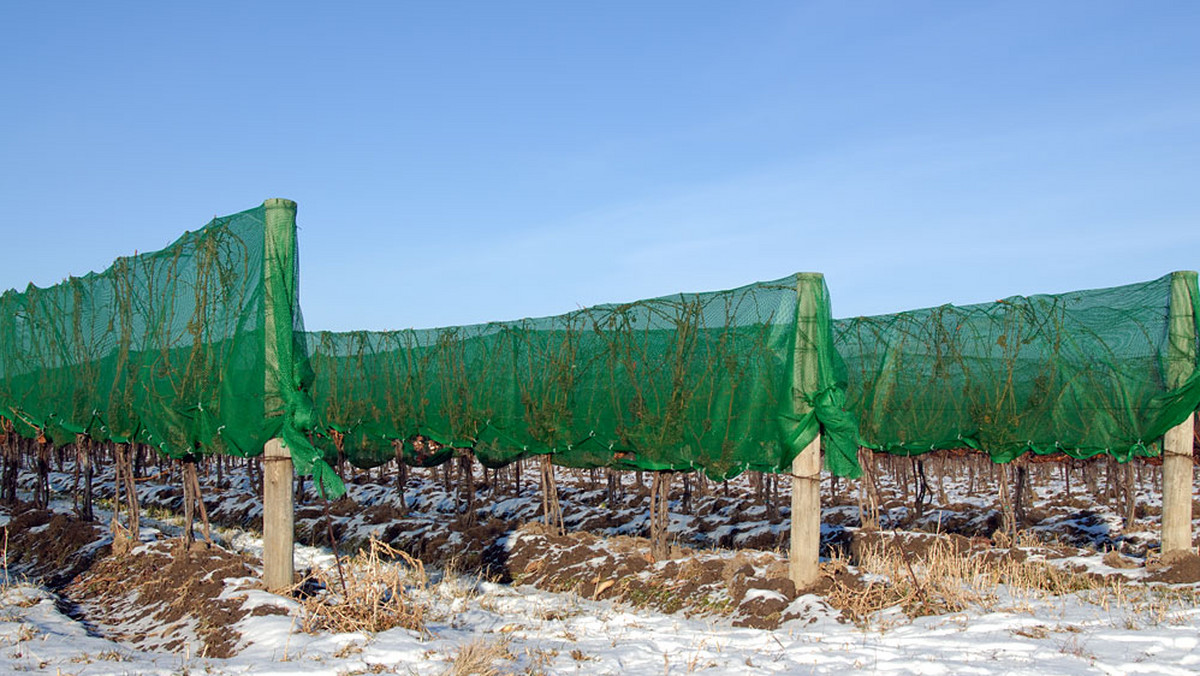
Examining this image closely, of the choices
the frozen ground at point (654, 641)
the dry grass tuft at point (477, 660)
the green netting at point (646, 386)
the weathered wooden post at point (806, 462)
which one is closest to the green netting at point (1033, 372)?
the frozen ground at point (654, 641)

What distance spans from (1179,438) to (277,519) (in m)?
6.91

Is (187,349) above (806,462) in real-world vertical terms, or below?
above

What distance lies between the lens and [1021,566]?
20.8 ft

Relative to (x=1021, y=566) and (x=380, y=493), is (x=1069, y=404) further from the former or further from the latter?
(x=380, y=493)

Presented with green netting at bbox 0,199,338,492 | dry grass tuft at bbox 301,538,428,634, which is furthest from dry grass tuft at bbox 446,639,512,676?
green netting at bbox 0,199,338,492

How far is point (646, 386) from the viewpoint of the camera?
7.60 metres

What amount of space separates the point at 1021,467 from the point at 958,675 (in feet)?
22.2

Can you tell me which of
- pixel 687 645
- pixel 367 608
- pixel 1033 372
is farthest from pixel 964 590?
pixel 367 608

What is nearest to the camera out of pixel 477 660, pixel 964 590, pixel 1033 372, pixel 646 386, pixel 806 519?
pixel 477 660

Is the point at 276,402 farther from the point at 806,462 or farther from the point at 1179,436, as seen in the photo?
the point at 1179,436

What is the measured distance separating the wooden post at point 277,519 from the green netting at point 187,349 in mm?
153

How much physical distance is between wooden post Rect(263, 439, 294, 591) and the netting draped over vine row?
0.17m

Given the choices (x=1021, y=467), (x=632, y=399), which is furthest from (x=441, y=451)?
(x=1021, y=467)

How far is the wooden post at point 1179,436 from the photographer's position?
255 inches
